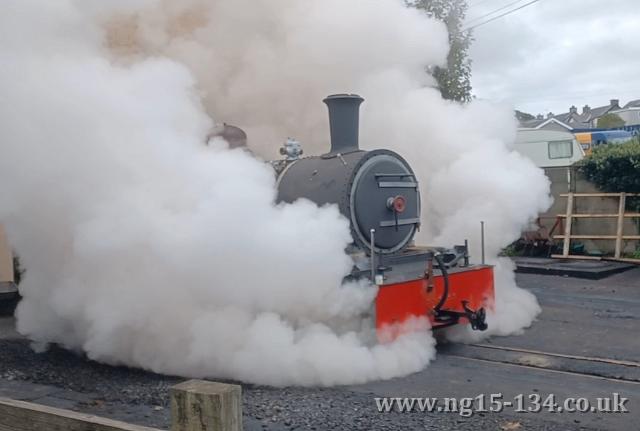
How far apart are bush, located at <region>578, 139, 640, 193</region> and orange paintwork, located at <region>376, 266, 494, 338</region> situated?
6.79m

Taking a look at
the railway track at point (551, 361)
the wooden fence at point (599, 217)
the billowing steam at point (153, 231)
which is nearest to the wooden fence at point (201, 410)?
the billowing steam at point (153, 231)

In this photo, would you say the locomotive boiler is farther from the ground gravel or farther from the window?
the window

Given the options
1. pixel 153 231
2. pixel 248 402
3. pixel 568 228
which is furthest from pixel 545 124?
pixel 248 402

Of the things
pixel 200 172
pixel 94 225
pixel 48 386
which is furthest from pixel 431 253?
pixel 48 386

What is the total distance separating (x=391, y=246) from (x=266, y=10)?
138 inches

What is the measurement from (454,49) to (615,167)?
358 centimetres

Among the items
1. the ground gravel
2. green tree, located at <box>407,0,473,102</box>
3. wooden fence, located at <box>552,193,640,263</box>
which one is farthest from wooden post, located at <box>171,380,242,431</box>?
wooden fence, located at <box>552,193,640,263</box>

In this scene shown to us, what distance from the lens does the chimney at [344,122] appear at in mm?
7234

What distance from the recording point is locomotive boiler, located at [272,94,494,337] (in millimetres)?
6277

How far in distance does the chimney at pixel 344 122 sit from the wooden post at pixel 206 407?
505cm

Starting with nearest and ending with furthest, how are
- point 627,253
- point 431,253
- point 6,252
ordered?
point 431,253 < point 6,252 < point 627,253

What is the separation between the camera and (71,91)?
5.57 metres

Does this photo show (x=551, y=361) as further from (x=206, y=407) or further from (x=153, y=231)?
(x=206, y=407)

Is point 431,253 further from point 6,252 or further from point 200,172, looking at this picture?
point 6,252
